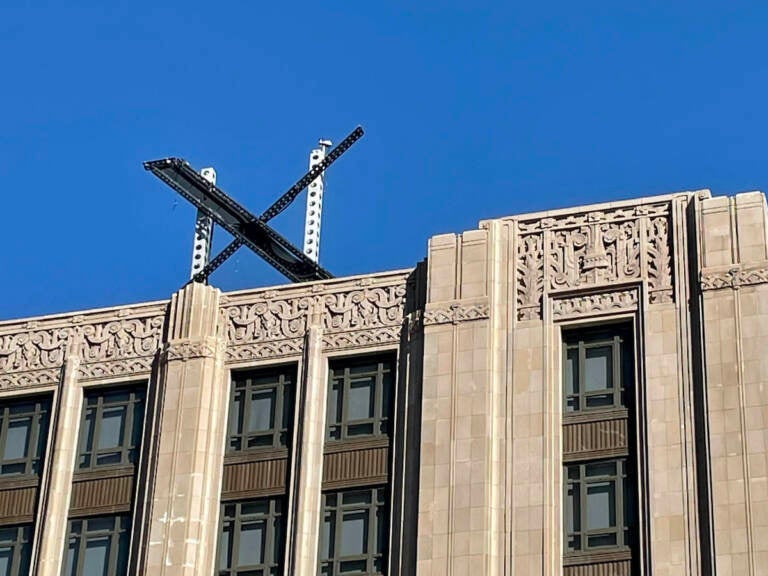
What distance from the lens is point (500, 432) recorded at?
152 ft

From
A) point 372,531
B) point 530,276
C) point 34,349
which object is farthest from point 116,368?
point 530,276

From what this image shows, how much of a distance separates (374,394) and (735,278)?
876cm

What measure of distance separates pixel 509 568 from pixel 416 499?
2928mm

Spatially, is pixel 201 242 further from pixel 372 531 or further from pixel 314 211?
pixel 372 531

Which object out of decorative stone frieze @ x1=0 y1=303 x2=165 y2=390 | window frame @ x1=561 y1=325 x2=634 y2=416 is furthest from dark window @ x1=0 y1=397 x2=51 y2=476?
window frame @ x1=561 y1=325 x2=634 y2=416

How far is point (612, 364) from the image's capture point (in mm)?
46750

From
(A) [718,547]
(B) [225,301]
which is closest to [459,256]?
(B) [225,301]

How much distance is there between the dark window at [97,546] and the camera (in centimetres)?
4866

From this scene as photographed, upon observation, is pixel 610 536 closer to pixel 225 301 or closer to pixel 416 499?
pixel 416 499

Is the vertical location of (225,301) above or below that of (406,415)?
above

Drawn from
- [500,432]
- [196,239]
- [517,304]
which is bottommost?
[500,432]

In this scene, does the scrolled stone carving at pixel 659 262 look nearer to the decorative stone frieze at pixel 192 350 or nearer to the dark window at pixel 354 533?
the dark window at pixel 354 533

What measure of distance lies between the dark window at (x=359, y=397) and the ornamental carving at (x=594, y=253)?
12.0 feet

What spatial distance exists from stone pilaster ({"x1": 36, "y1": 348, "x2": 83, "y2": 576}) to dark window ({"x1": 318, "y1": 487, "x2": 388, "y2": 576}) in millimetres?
6538
